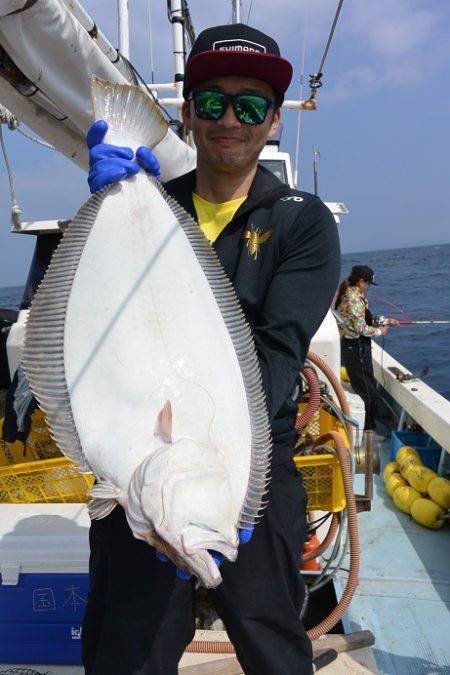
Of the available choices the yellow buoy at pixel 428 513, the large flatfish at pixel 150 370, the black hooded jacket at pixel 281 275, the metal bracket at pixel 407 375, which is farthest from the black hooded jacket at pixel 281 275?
the metal bracket at pixel 407 375

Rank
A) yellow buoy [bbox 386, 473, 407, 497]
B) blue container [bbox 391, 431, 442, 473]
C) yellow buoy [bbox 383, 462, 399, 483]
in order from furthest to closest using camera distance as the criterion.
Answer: blue container [bbox 391, 431, 442, 473] < yellow buoy [bbox 383, 462, 399, 483] < yellow buoy [bbox 386, 473, 407, 497]

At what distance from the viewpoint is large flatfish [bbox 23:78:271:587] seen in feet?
3.99

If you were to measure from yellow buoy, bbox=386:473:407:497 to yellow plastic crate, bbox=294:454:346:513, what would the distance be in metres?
2.09

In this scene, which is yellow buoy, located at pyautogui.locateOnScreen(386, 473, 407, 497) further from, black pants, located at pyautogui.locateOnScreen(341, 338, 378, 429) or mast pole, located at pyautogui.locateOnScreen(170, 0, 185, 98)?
mast pole, located at pyautogui.locateOnScreen(170, 0, 185, 98)

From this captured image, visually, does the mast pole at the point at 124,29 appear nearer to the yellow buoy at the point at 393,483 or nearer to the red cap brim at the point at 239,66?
the red cap brim at the point at 239,66

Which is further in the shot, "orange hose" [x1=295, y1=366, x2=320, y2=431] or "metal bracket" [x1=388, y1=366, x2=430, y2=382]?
"metal bracket" [x1=388, y1=366, x2=430, y2=382]

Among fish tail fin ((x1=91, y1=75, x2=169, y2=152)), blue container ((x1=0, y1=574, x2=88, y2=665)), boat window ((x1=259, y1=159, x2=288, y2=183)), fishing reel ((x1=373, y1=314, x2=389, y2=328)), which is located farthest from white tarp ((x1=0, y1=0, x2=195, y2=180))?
fishing reel ((x1=373, y1=314, x2=389, y2=328))

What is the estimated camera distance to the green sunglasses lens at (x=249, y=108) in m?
1.76

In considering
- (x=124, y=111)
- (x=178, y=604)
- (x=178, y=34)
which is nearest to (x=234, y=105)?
(x=124, y=111)

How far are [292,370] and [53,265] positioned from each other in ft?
2.63

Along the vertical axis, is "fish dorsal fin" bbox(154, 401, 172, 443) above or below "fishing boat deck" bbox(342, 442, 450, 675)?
above

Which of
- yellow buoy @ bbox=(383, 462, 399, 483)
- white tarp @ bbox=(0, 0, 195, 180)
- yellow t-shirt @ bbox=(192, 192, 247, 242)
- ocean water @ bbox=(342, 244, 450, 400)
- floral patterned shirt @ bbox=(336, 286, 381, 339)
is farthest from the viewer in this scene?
ocean water @ bbox=(342, 244, 450, 400)

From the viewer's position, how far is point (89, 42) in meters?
2.32

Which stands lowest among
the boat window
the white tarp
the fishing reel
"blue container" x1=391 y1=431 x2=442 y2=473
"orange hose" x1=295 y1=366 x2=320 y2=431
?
"blue container" x1=391 y1=431 x2=442 y2=473
